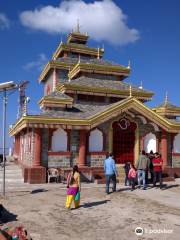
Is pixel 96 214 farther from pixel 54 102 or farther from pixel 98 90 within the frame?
pixel 98 90

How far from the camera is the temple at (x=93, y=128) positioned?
728 inches

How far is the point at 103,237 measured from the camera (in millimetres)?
8578

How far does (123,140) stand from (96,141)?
72.5 inches

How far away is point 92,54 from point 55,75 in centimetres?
491

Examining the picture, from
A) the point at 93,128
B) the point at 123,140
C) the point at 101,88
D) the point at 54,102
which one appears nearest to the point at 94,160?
the point at 93,128

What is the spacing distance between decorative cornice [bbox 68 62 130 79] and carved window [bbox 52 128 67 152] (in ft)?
22.4

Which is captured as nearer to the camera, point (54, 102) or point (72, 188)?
point (72, 188)

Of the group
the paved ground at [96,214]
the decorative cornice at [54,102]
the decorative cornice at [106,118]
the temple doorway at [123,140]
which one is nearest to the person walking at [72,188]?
the paved ground at [96,214]

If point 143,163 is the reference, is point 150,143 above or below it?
above

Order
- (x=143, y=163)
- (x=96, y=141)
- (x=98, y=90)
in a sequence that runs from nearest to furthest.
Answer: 1. (x=143, y=163)
2. (x=96, y=141)
3. (x=98, y=90)

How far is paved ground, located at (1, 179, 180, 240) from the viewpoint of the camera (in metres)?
8.91

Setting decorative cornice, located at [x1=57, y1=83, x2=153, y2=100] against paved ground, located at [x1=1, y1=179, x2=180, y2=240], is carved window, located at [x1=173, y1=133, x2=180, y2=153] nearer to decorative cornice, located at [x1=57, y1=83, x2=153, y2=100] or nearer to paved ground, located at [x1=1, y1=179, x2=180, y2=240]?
decorative cornice, located at [x1=57, y1=83, x2=153, y2=100]

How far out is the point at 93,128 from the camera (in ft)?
64.4

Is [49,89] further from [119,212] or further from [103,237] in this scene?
[103,237]
